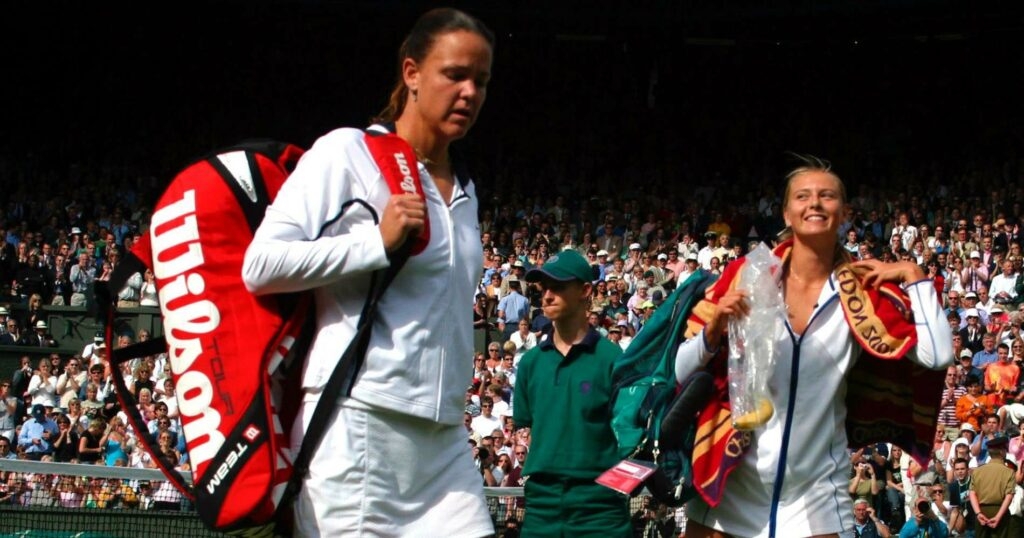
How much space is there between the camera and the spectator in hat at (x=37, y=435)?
1659 cm

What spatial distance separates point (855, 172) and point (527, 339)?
40.4 feet

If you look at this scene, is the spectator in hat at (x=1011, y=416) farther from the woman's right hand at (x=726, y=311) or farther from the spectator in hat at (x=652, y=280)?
the woman's right hand at (x=726, y=311)

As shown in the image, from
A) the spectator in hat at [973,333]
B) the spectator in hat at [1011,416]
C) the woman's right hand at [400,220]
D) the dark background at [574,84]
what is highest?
the dark background at [574,84]

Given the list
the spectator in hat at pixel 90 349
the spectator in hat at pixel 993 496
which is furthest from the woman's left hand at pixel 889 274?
A: the spectator in hat at pixel 90 349

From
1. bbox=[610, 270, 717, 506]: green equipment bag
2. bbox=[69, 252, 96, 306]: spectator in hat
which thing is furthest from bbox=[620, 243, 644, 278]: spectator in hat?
bbox=[610, 270, 717, 506]: green equipment bag

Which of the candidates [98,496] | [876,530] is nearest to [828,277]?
[98,496]

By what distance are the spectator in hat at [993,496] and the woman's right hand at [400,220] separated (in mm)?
11450

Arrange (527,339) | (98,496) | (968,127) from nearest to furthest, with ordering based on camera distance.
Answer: (98,496) → (527,339) → (968,127)

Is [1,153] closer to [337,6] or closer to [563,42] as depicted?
[337,6]

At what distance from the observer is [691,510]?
5043mm

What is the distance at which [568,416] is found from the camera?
6.39m

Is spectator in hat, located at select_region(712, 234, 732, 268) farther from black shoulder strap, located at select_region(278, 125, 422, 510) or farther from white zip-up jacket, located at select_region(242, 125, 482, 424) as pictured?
black shoulder strap, located at select_region(278, 125, 422, 510)

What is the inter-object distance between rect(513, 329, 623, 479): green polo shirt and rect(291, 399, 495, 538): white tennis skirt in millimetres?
2761

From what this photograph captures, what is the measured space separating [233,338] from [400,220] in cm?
47
